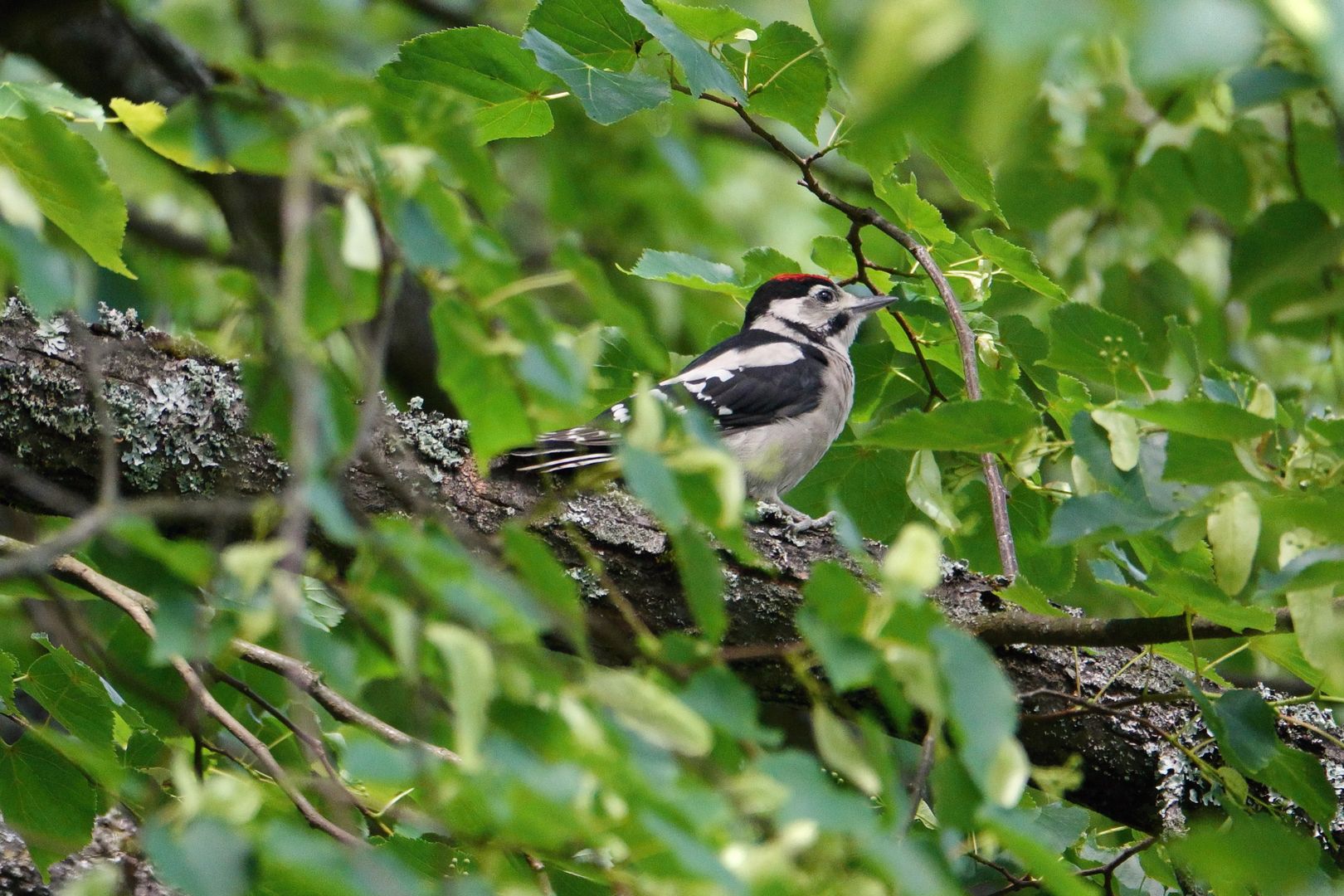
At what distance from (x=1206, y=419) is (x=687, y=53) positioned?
1256 millimetres

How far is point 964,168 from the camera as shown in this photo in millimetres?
2904

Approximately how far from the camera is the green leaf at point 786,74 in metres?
2.85

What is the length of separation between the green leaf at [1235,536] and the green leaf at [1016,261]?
1.25 meters

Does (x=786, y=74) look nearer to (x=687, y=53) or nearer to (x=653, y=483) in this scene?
→ (x=687, y=53)

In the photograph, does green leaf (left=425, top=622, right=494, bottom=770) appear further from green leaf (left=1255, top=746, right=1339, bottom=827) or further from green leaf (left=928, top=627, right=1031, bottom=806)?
green leaf (left=1255, top=746, right=1339, bottom=827)

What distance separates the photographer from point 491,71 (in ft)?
9.11

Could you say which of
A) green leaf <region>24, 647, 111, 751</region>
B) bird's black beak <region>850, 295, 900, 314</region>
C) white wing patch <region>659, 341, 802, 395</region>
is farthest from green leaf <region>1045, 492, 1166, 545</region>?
bird's black beak <region>850, 295, 900, 314</region>

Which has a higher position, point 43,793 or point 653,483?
point 653,483

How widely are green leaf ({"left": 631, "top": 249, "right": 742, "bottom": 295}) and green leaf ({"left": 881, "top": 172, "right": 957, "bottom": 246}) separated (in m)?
0.43

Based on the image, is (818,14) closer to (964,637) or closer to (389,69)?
(389,69)

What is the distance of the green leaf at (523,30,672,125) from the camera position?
2578 millimetres

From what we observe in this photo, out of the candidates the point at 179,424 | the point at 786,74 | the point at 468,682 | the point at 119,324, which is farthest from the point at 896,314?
the point at 468,682

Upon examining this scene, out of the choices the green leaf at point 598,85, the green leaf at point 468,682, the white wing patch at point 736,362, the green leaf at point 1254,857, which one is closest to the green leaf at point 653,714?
the green leaf at point 468,682

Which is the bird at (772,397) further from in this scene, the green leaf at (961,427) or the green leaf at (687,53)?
the green leaf at (961,427)
